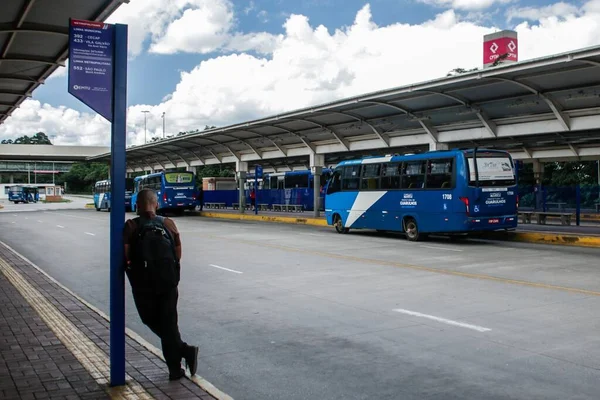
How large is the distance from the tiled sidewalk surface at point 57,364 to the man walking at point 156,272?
31 centimetres

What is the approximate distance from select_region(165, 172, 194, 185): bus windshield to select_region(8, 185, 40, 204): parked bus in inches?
2341

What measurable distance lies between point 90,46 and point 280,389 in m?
3.29

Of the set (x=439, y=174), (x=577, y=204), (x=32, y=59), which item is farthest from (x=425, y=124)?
(x=32, y=59)

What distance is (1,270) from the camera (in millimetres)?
12836

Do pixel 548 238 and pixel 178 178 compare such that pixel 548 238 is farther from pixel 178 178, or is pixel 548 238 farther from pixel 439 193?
pixel 178 178

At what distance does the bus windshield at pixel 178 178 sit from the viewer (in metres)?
41.7

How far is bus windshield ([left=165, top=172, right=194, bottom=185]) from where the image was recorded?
41719 millimetres

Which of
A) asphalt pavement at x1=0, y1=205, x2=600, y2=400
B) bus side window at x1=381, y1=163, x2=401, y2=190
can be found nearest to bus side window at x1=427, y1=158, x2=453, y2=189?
bus side window at x1=381, y1=163, x2=401, y2=190

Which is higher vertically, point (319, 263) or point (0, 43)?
point (0, 43)

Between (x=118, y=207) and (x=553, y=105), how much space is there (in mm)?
17565

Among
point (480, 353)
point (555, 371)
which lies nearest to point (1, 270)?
point (480, 353)

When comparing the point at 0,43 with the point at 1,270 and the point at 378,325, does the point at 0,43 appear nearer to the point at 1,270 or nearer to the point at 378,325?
the point at 1,270

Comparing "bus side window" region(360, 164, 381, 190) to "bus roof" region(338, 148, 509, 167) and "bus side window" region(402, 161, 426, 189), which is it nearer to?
"bus roof" region(338, 148, 509, 167)

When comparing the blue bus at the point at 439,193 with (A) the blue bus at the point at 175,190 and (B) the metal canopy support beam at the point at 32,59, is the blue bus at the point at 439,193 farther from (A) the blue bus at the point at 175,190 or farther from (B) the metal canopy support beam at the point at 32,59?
(A) the blue bus at the point at 175,190
